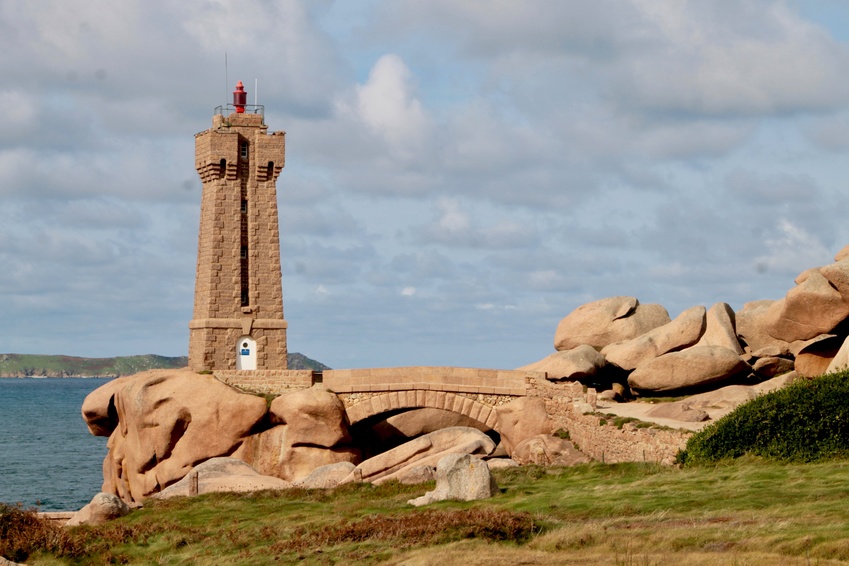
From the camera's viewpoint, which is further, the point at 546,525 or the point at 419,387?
the point at 419,387

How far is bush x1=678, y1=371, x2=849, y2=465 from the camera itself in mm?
27172

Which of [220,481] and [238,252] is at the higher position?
[238,252]

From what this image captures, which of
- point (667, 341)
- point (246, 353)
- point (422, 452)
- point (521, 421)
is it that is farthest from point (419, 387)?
point (667, 341)

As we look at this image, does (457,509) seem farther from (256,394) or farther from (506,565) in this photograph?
(256,394)

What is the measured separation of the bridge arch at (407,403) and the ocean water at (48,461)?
12.4 m

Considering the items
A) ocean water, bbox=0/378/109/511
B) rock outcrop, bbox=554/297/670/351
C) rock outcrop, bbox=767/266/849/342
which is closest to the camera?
rock outcrop, bbox=767/266/849/342

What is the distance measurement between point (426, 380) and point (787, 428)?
19.8 m

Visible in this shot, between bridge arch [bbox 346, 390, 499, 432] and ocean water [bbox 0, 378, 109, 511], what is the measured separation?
1242cm

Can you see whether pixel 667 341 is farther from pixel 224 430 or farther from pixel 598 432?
pixel 224 430

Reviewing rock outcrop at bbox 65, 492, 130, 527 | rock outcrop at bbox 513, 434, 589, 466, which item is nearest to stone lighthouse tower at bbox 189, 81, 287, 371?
rock outcrop at bbox 513, 434, 589, 466

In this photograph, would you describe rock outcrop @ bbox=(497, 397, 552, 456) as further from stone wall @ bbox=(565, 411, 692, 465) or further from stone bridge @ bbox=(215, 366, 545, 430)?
stone wall @ bbox=(565, 411, 692, 465)

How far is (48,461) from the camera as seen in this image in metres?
78.2

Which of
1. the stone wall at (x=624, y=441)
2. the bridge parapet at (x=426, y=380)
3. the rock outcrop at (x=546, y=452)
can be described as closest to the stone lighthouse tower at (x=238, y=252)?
the bridge parapet at (x=426, y=380)

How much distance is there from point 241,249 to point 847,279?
26.1 meters
